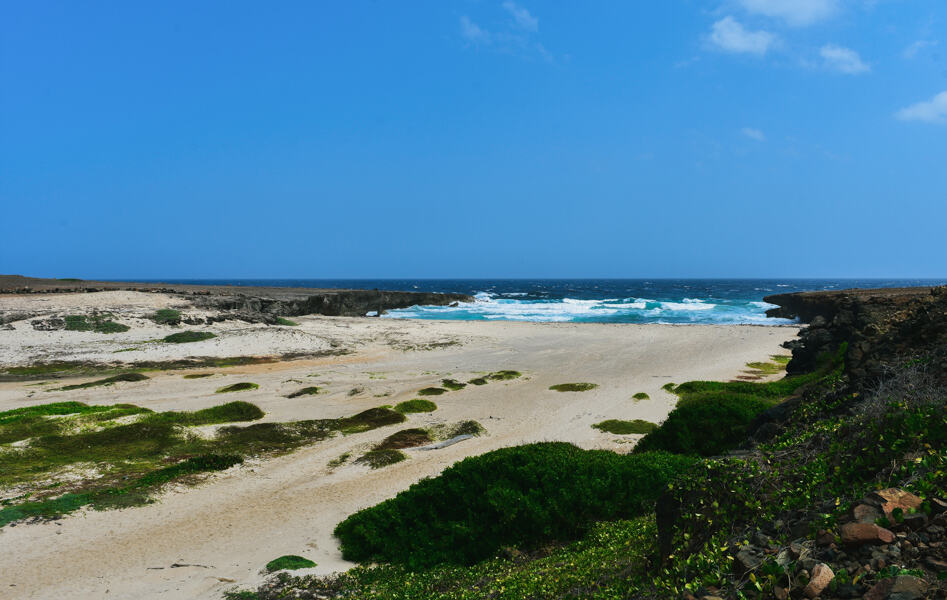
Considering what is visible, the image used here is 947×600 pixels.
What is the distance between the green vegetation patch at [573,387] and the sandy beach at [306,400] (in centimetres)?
72

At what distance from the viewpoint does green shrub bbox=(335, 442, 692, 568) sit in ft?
27.5

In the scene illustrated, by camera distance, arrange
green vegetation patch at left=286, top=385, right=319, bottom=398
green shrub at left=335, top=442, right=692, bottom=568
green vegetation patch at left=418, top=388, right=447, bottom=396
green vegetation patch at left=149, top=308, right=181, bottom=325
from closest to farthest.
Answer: green shrub at left=335, top=442, right=692, bottom=568 → green vegetation patch at left=286, top=385, right=319, bottom=398 → green vegetation patch at left=418, top=388, right=447, bottom=396 → green vegetation patch at left=149, top=308, right=181, bottom=325

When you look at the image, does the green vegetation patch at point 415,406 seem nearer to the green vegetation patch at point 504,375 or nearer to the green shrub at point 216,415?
the green shrub at point 216,415

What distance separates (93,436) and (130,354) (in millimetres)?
17732

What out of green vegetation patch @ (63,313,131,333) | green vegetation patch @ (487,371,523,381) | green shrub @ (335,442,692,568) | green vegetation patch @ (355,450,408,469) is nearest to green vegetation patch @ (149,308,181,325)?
green vegetation patch @ (63,313,131,333)

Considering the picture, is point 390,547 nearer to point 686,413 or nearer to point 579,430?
point 686,413

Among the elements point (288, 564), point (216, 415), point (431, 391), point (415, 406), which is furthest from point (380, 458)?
point (431, 391)

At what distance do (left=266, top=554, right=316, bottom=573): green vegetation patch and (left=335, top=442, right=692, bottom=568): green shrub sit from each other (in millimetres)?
724

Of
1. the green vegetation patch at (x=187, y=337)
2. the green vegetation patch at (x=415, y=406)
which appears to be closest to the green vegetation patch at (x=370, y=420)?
the green vegetation patch at (x=415, y=406)

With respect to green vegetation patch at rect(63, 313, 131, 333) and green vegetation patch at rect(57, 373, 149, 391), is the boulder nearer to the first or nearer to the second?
green vegetation patch at rect(57, 373, 149, 391)

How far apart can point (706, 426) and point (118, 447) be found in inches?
656

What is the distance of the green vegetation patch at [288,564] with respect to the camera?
8.70 metres

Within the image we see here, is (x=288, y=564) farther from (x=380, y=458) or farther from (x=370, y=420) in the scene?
(x=370, y=420)

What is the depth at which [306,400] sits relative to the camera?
71.3 feet
